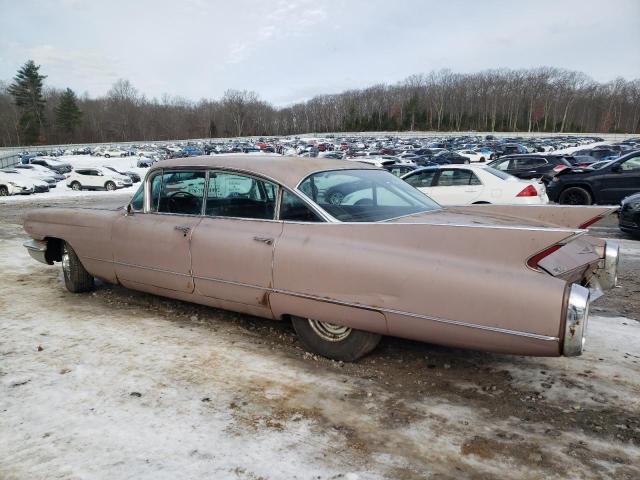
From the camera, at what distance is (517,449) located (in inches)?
96.4

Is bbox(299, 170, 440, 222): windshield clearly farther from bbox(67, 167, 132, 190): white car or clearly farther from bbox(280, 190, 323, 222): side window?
bbox(67, 167, 132, 190): white car

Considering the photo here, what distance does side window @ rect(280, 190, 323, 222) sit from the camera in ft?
11.3

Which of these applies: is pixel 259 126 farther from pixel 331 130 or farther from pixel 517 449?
pixel 517 449

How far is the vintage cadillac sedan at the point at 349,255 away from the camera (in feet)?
8.64

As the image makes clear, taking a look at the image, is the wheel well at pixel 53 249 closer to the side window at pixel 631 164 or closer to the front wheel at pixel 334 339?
the front wheel at pixel 334 339

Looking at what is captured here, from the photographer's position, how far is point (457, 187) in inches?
380

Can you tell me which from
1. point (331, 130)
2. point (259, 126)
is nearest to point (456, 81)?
point (331, 130)

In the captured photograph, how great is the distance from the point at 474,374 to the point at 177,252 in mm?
2625

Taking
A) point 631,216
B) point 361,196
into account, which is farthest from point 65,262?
point 631,216

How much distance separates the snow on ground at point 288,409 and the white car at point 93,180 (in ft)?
78.2

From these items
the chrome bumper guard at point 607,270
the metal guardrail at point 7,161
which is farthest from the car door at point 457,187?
the metal guardrail at point 7,161

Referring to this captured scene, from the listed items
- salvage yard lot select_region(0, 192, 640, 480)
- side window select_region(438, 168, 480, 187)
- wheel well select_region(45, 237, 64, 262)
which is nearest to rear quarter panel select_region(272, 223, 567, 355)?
salvage yard lot select_region(0, 192, 640, 480)

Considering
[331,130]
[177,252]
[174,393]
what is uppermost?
[331,130]

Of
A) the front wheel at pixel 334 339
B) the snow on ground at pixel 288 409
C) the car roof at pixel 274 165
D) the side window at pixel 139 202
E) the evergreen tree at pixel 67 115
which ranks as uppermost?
the evergreen tree at pixel 67 115
